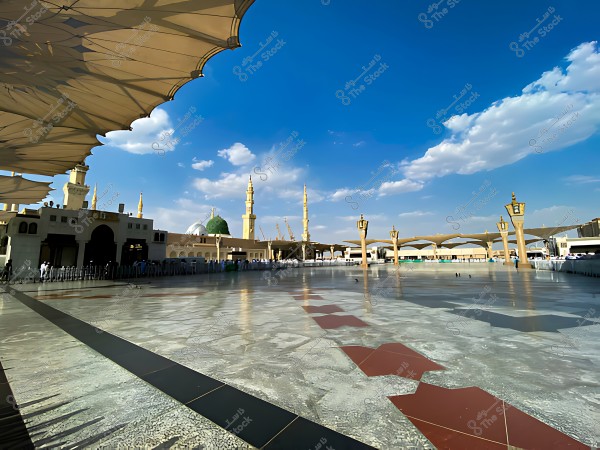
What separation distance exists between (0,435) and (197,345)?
228 centimetres

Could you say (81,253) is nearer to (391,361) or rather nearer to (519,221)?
(391,361)

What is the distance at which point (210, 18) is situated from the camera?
5609mm

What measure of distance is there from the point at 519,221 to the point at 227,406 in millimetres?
38757

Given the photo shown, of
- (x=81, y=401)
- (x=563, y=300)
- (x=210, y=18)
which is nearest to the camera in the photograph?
(x=81, y=401)

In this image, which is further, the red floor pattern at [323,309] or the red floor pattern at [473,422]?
the red floor pattern at [323,309]

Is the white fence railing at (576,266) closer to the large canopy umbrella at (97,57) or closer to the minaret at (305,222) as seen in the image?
the large canopy umbrella at (97,57)

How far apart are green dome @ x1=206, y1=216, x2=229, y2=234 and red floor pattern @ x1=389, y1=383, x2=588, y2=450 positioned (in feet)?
286

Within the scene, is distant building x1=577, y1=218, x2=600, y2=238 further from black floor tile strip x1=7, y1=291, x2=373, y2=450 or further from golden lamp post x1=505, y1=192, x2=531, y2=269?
black floor tile strip x1=7, y1=291, x2=373, y2=450

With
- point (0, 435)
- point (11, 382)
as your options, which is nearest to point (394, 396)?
point (0, 435)

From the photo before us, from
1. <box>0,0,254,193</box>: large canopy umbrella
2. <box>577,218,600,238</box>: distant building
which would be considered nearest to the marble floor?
<box>0,0,254,193</box>: large canopy umbrella

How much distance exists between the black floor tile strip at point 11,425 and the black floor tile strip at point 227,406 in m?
0.95

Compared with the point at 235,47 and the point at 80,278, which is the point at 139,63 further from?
the point at 80,278

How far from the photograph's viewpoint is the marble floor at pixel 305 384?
1.91 meters

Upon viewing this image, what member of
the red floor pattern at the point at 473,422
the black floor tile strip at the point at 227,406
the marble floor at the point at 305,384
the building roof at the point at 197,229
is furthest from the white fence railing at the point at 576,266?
the building roof at the point at 197,229
